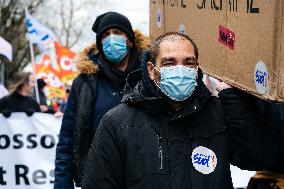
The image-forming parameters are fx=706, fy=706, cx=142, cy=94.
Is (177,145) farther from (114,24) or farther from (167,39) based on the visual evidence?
(114,24)

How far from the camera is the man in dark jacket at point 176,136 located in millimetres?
2939

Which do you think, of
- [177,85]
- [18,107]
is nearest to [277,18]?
[177,85]

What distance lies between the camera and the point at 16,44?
40250mm

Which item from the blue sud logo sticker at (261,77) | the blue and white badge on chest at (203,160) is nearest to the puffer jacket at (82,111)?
the blue and white badge on chest at (203,160)

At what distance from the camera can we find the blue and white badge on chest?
9.64 ft

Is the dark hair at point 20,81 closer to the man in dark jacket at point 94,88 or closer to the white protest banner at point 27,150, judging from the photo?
the white protest banner at point 27,150

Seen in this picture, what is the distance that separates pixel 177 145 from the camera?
295cm

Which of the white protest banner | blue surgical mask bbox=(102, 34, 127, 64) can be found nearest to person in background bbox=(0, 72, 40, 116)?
the white protest banner

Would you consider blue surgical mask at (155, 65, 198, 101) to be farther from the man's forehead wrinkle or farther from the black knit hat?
the black knit hat

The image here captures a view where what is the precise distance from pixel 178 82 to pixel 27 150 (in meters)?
4.59

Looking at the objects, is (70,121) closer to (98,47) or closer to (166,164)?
(98,47)

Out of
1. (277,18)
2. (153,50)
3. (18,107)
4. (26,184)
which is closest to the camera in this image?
(277,18)

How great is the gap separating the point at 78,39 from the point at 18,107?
145 feet

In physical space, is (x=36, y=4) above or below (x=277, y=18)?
below
